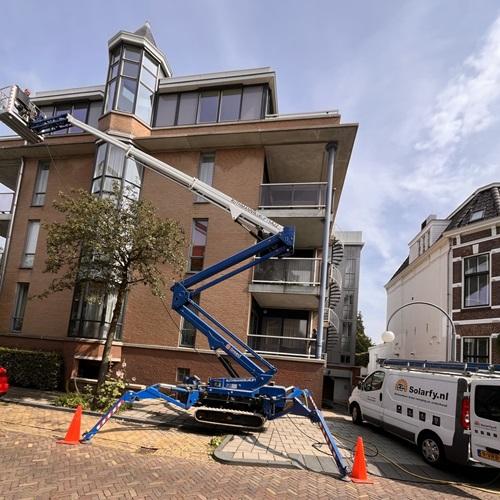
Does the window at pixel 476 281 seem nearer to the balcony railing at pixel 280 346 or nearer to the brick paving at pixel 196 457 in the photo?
the balcony railing at pixel 280 346

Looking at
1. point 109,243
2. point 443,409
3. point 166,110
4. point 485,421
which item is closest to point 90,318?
point 109,243

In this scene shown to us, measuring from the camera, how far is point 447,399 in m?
8.63

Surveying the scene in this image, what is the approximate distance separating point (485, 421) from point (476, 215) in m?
14.2

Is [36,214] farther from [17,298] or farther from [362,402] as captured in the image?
[362,402]

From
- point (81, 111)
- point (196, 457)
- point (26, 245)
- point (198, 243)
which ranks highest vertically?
point (81, 111)

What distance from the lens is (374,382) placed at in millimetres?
12008

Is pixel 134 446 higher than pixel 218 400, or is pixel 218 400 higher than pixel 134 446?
pixel 218 400

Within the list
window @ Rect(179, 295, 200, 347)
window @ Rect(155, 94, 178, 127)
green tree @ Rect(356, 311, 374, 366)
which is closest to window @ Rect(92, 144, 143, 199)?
window @ Rect(155, 94, 178, 127)

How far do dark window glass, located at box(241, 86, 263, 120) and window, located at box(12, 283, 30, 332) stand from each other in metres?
11.8

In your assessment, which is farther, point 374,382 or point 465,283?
point 465,283

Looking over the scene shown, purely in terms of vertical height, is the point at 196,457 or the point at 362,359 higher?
the point at 362,359

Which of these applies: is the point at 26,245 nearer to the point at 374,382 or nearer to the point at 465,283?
the point at 374,382

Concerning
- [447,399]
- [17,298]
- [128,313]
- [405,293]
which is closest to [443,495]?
[447,399]

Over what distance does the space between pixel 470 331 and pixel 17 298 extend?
Answer: 1933cm
